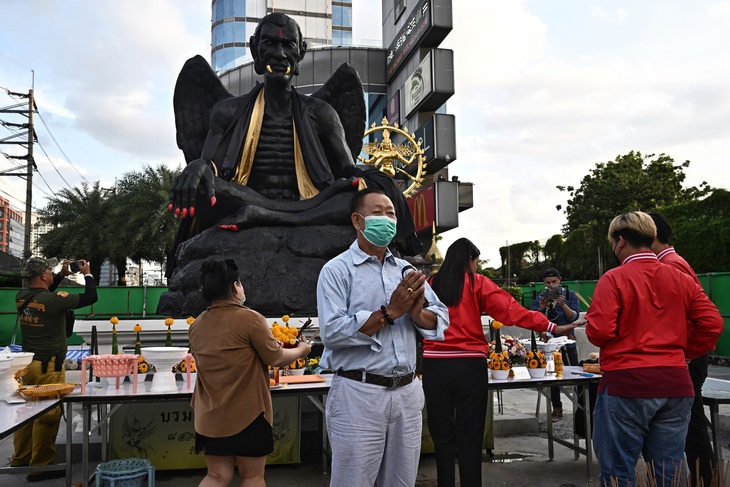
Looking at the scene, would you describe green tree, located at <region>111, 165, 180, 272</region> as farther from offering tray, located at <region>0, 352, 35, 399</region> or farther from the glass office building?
offering tray, located at <region>0, 352, 35, 399</region>

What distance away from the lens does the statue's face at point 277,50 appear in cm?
796

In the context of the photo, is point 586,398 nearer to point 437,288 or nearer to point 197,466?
point 437,288

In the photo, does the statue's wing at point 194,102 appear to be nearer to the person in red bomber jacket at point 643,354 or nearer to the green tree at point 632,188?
the person in red bomber jacket at point 643,354

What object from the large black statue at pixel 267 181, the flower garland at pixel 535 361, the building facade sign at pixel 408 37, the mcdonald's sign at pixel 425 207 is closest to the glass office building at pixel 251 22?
the building facade sign at pixel 408 37

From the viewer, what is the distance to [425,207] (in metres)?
25.8

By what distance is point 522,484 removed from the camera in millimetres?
5043

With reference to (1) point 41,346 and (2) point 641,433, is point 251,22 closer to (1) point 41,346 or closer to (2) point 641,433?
(1) point 41,346

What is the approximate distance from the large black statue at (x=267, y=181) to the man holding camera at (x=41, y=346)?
5.70 feet

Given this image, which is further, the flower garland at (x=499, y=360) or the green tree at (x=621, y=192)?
the green tree at (x=621, y=192)

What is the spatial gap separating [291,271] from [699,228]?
70.1 ft

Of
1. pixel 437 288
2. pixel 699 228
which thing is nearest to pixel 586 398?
pixel 437 288

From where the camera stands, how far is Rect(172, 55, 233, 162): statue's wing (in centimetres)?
892

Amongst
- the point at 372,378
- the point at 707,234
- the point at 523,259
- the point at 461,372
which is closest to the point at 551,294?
the point at 461,372

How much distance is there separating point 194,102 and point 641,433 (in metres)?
7.57
